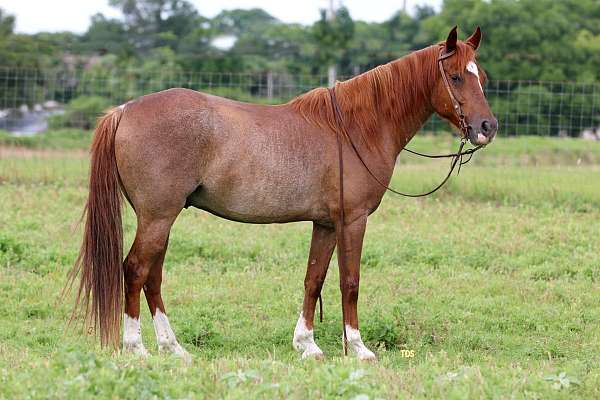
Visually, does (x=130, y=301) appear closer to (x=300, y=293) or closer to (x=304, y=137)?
(x=304, y=137)

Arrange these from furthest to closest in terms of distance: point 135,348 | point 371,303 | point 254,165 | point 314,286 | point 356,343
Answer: point 371,303 → point 314,286 → point 356,343 → point 254,165 → point 135,348

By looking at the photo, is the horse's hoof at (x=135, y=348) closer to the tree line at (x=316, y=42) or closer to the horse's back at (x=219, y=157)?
the horse's back at (x=219, y=157)

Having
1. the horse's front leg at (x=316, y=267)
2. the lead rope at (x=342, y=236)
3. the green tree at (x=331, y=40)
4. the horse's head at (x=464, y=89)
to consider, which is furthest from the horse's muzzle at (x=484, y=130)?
the green tree at (x=331, y=40)

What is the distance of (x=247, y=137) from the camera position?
19.5ft

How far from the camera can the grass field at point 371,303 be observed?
174 inches

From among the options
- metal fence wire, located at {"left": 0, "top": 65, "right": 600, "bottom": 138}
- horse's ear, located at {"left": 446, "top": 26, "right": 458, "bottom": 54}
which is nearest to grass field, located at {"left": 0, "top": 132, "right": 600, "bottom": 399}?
horse's ear, located at {"left": 446, "top": 26, "right": 458, "bottom": 54}

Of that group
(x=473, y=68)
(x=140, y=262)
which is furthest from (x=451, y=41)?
(x=140, y=262)

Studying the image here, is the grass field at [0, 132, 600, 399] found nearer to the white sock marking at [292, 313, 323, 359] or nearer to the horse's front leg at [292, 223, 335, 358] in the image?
the white sock marking at [292, 313, 323, 359]

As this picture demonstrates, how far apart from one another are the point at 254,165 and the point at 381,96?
1149 millimetres

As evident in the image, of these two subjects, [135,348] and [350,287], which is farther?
[350,287]

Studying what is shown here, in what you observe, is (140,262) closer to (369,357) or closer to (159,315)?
(159,315)

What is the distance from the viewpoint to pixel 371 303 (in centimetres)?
753

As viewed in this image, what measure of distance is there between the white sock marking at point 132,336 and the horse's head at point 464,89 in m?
2.67

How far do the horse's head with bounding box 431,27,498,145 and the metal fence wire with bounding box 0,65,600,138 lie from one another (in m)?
11.5
